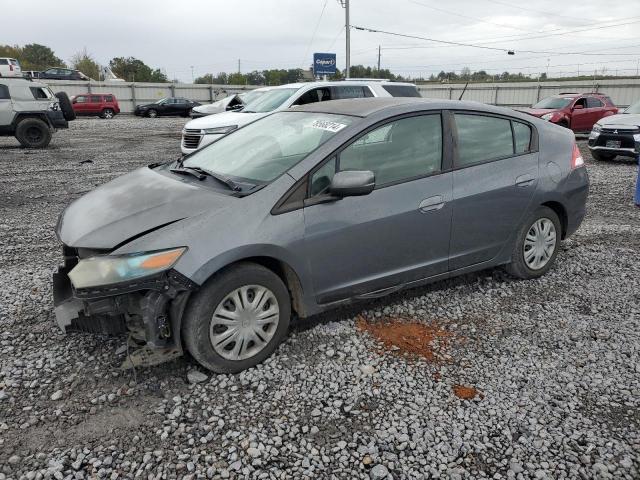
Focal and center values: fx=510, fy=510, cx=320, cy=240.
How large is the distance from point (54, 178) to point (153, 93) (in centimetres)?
3307

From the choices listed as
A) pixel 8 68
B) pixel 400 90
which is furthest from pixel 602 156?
pixel 8 68

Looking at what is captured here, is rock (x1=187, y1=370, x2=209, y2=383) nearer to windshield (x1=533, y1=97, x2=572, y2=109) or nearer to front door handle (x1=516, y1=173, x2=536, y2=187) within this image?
front door handle (x1=516, y1=173, x2=536, y2=187)

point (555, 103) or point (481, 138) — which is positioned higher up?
point (481, 138)

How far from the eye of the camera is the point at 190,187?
3477 mm

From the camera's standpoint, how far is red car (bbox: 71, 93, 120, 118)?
29.9 metres

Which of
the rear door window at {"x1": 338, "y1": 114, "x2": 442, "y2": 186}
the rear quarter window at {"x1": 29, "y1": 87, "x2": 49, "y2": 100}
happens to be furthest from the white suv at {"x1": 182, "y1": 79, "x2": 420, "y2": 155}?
the rear door window at {"x1": 338, "y1": 114, "x2": 442, "y2": 186}

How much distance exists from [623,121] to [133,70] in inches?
3031

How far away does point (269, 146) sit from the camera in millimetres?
3912

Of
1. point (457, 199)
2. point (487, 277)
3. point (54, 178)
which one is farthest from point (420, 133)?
point (54, 178)

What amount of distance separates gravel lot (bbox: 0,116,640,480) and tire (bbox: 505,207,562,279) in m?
0.15

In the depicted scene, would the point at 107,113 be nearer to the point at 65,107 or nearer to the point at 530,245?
the point at 65,107

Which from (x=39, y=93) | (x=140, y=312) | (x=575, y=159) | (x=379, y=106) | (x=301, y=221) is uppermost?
(x=379, y=106)

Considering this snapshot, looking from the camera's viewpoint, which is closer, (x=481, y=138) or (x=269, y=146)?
(x=269, y=146)

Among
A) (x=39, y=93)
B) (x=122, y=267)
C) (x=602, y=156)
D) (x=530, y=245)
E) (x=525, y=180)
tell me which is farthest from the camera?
(x=39, y=93)
